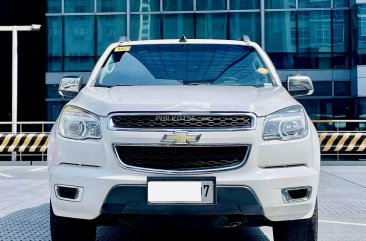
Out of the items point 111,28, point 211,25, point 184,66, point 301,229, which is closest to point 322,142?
point 211,25

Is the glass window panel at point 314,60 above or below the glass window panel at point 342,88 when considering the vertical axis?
above

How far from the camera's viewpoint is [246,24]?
23844mm

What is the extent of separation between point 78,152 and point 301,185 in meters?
1.45

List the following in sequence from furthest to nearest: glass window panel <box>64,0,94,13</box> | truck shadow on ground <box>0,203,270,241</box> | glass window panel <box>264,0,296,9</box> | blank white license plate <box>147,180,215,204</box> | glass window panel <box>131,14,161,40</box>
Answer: glass window panel <box>64,0,94,13</box> < glass window panel <box>131,14,161,40</box> < glass window panel <box>264,0,296,9</box> < truck shadow on ground <box>0,203,270,241</box> < blank white license plate <box>147,180,215,204</box>

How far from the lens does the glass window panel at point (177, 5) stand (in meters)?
24.0

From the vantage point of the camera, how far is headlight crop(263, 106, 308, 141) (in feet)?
11.4

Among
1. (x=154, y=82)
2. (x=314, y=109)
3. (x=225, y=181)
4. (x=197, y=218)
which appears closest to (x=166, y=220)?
(x=197, y=218)

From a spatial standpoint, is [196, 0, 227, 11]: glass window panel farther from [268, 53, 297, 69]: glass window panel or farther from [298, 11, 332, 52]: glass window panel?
[298, 11, 332, 52]: glass window panel

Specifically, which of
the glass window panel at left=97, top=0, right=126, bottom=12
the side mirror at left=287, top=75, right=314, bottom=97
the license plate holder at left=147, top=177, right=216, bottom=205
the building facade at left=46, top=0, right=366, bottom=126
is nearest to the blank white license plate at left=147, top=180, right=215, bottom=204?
the license plate holder at left=147, top=177, right=216, bottom=205

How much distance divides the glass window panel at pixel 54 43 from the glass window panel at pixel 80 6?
0.69m

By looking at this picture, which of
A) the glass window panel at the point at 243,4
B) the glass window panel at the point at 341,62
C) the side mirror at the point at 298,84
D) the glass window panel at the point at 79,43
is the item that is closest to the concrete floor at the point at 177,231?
the side mirror at the point at 298,84

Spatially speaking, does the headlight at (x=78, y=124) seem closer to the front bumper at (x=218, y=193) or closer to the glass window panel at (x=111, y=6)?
the front bumper at (x=218, y=193)

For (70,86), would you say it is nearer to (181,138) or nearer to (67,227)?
(67,227)

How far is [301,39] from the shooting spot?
23.2m
